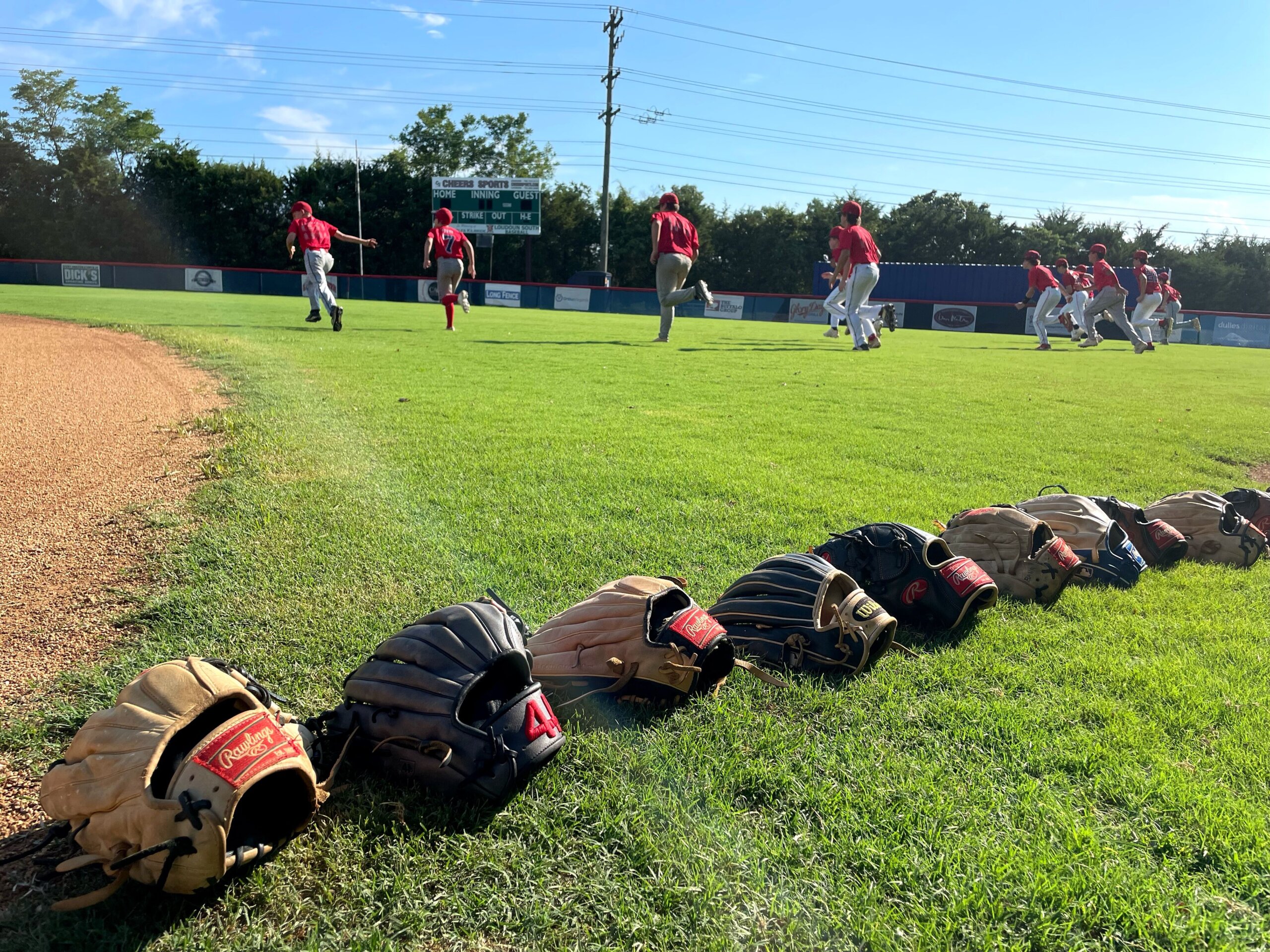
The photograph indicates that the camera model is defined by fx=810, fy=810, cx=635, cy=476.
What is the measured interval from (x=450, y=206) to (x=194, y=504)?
1481 inches

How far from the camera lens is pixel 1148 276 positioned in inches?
770

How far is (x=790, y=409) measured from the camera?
7367mm

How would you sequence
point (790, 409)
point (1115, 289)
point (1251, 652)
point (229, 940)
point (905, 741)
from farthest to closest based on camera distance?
point (1115, 289)
point (790, 409)
point (1251, 652)
point (905, 741)
point (229, 940)

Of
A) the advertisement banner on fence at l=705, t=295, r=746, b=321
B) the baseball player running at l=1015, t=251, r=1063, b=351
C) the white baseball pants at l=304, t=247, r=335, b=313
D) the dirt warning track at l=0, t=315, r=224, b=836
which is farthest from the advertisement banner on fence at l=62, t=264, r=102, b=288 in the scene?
the baseball player running at l=1015, t=251, r=1063, b=351

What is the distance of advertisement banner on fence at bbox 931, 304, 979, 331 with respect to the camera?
30938 mm

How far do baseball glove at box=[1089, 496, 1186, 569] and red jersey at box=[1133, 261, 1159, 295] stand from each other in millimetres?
18059

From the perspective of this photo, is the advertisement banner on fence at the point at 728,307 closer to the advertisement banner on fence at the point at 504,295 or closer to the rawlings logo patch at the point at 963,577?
the advertisement banner on fence at the point at 504,295

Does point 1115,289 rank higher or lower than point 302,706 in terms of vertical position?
higher

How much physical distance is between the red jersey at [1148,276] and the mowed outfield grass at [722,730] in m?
15.7

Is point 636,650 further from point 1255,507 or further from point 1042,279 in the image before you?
point 1042,279

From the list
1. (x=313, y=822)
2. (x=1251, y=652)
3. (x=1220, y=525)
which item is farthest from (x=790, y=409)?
(x=313, y=822)

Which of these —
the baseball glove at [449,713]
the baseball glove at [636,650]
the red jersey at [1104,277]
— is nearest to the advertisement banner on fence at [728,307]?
the red jersey at [1104,277]

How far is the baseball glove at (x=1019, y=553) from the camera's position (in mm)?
3125

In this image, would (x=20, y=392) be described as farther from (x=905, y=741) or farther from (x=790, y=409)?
(x=905, y=741)
